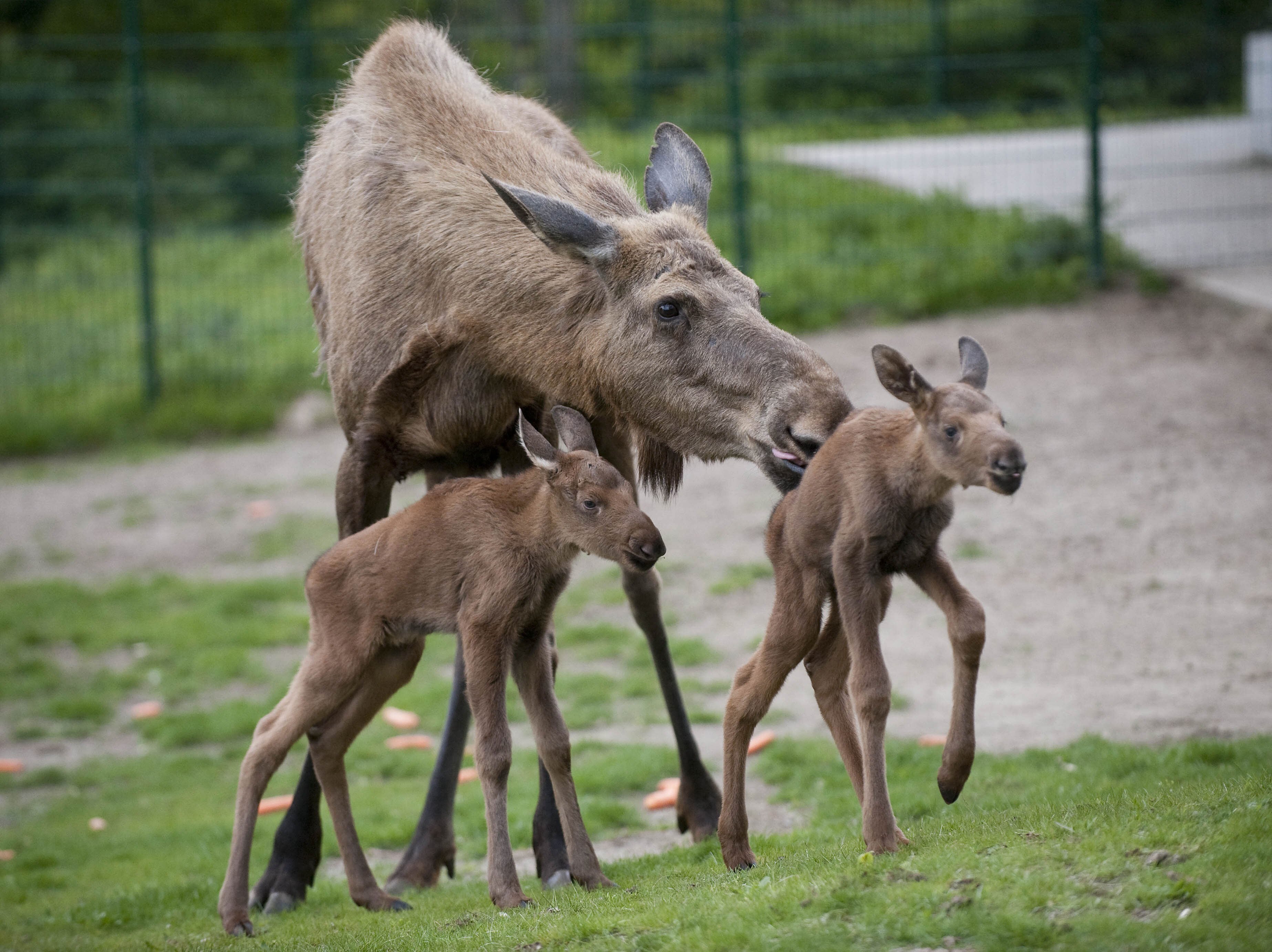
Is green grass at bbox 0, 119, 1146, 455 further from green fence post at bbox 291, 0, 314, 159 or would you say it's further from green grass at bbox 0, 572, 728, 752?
green grass at bbox 0, 572, 728, 752

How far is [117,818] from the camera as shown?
8492 millimetres

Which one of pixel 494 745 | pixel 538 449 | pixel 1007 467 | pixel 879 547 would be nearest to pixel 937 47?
pixel 538 449

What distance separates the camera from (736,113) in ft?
51.0

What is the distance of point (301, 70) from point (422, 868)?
40.0ft

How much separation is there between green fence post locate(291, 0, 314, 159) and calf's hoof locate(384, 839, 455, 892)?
10.5 metres

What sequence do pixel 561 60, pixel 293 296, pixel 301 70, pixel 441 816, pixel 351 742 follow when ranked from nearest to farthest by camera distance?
pixel 351 742, pixel 441 816, pixel 301 70, pixel 293 296, pixel 561 60

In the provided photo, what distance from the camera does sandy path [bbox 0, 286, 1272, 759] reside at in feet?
27.7

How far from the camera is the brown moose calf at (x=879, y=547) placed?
4742mm

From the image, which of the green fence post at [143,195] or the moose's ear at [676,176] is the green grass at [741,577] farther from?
the green fence post at [143,195]

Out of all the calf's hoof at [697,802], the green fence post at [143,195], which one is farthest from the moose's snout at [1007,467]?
the green fence post at [143,195]

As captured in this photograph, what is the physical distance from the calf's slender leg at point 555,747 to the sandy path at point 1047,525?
2.62 m

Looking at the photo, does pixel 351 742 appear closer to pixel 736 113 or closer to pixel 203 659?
pixel 203 659

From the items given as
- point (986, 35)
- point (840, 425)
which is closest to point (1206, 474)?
point (840, 425)

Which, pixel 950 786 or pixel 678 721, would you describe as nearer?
pixel 950 786
